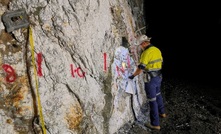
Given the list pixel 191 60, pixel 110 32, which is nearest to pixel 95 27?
pixel 110 32

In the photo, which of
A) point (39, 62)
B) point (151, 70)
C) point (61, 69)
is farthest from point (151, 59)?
point (39, 62)

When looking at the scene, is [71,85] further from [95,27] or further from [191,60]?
[191,60]

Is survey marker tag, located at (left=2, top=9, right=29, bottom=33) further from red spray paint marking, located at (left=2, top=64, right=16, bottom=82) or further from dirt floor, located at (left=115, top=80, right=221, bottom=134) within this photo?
dirt floor, located at (left=115, top=80, right=221, bottom=134)

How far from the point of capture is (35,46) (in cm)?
344

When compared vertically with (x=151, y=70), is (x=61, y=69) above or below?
above

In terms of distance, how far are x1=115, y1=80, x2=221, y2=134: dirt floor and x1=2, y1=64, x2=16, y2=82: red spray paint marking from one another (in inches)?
93.3

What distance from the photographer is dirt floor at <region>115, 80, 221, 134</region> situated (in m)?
4.98

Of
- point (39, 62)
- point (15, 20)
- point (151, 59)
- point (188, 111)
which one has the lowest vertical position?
point (188, 111)

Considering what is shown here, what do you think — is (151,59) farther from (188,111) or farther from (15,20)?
(15,20)

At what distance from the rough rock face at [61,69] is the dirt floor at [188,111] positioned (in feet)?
3.42

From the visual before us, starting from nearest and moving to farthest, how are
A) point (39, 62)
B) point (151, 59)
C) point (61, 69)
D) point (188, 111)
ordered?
point (39, 62)
point (61, 69)
point (151, 59)
point (188, 111)

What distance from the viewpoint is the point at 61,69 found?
3693mm

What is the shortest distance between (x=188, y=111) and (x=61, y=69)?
3369mm

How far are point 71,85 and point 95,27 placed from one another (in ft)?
3.50
